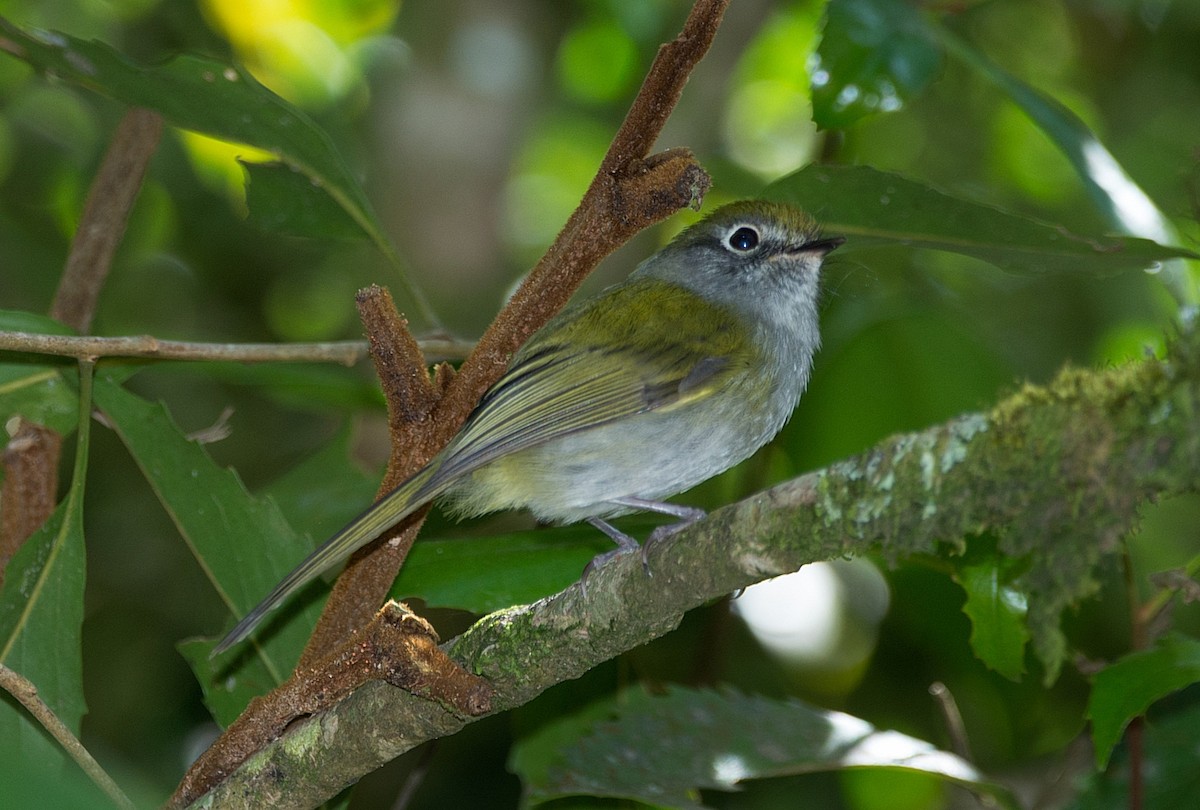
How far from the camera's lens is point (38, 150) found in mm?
5516

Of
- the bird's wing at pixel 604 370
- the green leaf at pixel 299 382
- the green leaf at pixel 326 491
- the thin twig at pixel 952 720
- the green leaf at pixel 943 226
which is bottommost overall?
the green leaf at pixel 326 491

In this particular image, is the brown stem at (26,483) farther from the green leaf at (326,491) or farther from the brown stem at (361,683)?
the brown stem at (361,683)

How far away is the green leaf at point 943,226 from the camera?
8.69ft

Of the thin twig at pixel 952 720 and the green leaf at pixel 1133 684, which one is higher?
Result: the green leaf at pixel 1133 684

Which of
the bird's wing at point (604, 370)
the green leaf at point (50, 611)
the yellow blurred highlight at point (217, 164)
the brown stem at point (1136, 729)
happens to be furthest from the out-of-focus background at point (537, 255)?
the green leaf at point (50, 611)

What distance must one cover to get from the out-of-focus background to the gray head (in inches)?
8.7

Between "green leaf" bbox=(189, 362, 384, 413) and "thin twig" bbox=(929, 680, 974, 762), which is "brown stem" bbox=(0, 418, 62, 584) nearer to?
"green leaf" bbox=(189, 362, 384, 413)

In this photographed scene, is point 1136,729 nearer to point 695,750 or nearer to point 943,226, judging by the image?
point 695,750

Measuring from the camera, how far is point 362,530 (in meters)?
2.29

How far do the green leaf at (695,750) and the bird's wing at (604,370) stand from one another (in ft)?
2.61

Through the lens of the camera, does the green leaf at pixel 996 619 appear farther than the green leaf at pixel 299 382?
No

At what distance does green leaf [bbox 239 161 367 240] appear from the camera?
3.14 metres

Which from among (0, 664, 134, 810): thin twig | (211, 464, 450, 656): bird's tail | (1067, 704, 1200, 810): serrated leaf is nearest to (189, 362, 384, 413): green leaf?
(211, 464, 450, 656): bird's tail

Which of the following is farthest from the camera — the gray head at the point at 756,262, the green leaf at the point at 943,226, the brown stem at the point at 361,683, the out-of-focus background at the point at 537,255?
the out-of-focus background at the point at 537,255
